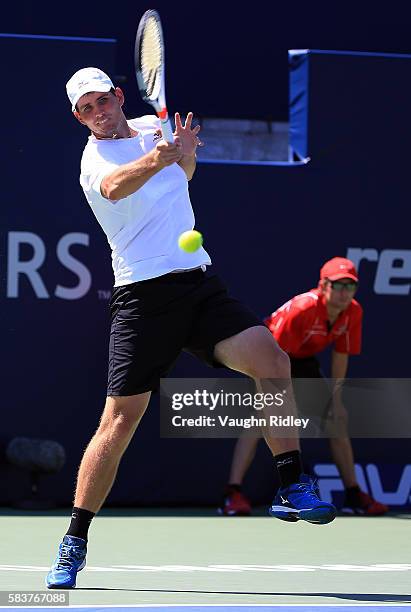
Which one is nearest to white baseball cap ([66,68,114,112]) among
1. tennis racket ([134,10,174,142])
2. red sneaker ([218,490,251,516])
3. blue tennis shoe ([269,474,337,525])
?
tennis racket ([134,10,174,142])

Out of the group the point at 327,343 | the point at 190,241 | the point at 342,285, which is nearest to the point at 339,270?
the point at 342,285

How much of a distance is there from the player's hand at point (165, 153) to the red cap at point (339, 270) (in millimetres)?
3497

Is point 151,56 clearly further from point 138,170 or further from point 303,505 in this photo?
point 303,505

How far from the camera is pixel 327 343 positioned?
850 cm

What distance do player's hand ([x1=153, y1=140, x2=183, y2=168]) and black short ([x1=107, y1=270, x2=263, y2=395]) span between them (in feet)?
1.88

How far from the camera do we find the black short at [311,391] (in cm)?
856

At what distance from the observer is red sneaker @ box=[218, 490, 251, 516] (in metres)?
8.35

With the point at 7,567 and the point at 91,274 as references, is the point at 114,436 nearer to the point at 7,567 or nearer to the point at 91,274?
the point at 7,567

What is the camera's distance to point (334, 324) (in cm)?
845

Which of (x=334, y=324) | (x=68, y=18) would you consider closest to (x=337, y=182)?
(x=334, y=324)

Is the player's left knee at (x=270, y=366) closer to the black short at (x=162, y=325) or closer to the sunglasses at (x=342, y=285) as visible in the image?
the black short at (x=162, y=325)

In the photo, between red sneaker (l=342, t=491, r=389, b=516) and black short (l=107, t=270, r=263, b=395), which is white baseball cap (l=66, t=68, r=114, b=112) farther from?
red sneaker (l=342, t=491, r=389, b=516)

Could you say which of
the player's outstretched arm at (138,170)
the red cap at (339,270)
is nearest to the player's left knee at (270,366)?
the player's outstretched arm at (138,170)

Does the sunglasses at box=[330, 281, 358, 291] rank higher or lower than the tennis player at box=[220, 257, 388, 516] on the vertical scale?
higher
